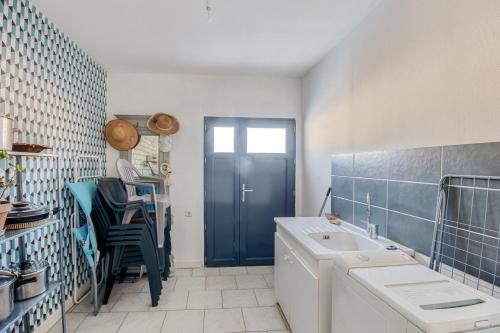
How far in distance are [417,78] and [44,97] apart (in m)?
2.85

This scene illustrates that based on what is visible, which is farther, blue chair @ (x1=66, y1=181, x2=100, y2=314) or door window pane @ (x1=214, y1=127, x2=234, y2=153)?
door window pane @ (x1=214, y1=127, x2=234, y2=153)

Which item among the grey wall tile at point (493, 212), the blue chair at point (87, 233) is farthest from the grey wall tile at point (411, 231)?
the blue chair at point (87, 233)

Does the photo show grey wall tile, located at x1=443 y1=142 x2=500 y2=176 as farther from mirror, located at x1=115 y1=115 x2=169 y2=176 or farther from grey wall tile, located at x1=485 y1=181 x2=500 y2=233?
mirror, located at x1=115 y1=115 x2=169 y2=176

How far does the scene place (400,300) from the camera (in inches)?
42.9

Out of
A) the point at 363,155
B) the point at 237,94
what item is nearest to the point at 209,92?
the point at 237,94

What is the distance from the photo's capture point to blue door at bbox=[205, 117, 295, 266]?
403 cm

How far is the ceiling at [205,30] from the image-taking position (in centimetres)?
224

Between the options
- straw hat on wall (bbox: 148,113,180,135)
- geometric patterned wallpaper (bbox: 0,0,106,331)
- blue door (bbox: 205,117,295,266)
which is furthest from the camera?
blue door (bbox: 205,117,295,266)

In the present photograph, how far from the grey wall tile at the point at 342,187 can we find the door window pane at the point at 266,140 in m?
1.32

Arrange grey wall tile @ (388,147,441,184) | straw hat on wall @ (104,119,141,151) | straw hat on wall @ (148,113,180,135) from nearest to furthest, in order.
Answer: grey wall tile @ (388,147,441,184) < straw hat on wall @ (104,119,141,151) < straw hat on wall @ (148,113,180,135)

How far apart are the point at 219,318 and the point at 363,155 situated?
1.98m

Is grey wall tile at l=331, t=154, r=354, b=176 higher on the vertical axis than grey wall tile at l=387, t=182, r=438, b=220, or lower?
higher

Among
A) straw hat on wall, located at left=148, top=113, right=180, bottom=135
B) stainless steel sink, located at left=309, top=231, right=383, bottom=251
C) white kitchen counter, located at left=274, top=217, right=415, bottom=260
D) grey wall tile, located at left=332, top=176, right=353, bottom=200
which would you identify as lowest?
stainless steel sink, located at left=309, top=231, right=383, bottom=251

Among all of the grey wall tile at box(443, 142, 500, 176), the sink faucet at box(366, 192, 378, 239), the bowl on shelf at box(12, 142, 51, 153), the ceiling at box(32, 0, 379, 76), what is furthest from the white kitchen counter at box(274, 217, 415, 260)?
the bowl on shelf at box(12, 142, 51, 153)
